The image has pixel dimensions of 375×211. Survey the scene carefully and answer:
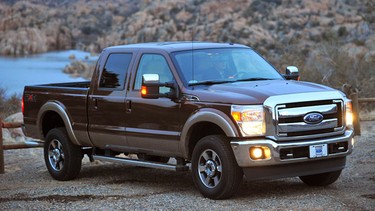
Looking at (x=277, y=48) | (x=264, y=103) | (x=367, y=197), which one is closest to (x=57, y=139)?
(x=264, y=103)

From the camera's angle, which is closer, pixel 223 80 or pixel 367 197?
pixel 367 197

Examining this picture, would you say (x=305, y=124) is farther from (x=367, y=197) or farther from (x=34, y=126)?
(x=34, y=126)

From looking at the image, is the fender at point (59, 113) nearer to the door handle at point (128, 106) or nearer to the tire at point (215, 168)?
the door handle at point (128, 106)

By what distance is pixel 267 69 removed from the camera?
9.95 m

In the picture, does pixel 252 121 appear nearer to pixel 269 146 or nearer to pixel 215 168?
pixel 269 146

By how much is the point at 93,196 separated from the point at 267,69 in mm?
2756

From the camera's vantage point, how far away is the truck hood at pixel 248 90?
8.43m

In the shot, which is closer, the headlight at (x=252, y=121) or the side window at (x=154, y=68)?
the headlight at (x=252, y=121)

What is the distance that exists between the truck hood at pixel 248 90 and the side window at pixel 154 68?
548 mm

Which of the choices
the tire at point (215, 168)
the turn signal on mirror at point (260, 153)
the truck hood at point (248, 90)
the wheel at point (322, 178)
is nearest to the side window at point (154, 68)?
the truck hood at point (248, 90)

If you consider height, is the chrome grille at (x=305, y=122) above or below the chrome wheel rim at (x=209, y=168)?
above

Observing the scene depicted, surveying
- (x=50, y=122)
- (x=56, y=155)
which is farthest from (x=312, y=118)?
(x=50, y=122)

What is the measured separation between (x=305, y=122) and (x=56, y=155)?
4297 mm

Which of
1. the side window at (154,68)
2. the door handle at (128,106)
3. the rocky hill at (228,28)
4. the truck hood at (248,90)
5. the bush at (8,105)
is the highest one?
the side window at (154,68)
